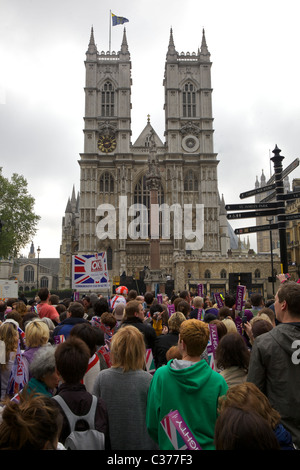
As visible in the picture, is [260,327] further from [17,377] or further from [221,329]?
[17,377]

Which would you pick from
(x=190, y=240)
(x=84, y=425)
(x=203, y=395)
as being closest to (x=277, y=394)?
(x=203, y=395)

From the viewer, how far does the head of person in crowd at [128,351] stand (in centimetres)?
306

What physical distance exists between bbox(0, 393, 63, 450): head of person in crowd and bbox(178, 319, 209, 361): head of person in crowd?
1304 millimetres

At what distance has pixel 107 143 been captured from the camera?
155ft

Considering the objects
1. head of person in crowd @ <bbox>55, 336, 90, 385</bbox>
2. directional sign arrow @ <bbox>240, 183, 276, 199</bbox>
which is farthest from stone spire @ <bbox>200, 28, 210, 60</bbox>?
head of person in crowd @ <bbox>55, 336, 90, 385</bbox>

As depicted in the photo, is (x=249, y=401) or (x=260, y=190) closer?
(x=249, y=401)

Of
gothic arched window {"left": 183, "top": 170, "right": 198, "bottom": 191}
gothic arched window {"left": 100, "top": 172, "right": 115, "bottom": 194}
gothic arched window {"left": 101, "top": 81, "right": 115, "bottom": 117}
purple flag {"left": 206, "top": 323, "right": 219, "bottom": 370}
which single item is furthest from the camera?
gothic arched window {"left": 101, "top": 81, "right": 115, "bottom": 117}

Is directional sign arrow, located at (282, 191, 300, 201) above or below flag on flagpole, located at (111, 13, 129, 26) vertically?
below

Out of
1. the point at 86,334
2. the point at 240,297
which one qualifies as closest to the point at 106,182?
the point at 240,297

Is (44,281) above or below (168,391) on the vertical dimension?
below

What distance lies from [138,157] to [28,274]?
39.4m

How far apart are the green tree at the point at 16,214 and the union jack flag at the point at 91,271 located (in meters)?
A: 24.8

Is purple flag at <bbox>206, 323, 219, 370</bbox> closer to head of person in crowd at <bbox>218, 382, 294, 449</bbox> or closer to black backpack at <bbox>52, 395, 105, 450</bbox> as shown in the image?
black backpack at <bbox>52, 395, 105, 450</bbox>

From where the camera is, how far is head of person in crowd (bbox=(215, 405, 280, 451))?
1646mm
